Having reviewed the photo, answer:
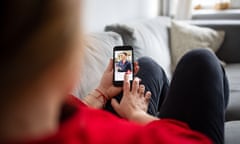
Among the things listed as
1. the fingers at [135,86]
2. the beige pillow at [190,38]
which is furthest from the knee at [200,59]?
the beige pillow at [190,38]

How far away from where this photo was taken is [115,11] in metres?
2.55

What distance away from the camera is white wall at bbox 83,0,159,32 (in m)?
2.23

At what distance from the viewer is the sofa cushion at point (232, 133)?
1392 millimetres

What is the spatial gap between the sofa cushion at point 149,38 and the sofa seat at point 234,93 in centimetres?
36

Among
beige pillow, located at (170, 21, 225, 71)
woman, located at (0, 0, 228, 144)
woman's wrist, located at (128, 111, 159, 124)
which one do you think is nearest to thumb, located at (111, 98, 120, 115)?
woman's wrist, located at (128, 111, 159, 124)

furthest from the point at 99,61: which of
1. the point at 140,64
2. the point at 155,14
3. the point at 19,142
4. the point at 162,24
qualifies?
the point at 155,14

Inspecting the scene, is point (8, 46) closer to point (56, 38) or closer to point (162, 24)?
point (56, 38)

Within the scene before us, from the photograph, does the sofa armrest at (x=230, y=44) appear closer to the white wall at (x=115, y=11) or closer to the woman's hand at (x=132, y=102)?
the white wall at (x=115, y=11)

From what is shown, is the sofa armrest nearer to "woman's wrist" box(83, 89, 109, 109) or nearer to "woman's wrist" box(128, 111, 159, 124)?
"woman's wrist" box(83, 89, 109, 109)

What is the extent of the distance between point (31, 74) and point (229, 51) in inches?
88.8

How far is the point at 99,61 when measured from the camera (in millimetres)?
1790

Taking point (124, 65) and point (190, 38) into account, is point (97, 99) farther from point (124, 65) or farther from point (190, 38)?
point (190, 38)

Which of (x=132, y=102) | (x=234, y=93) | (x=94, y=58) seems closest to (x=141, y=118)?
(x=132, y=102)

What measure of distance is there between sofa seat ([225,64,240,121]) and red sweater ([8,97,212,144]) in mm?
952
